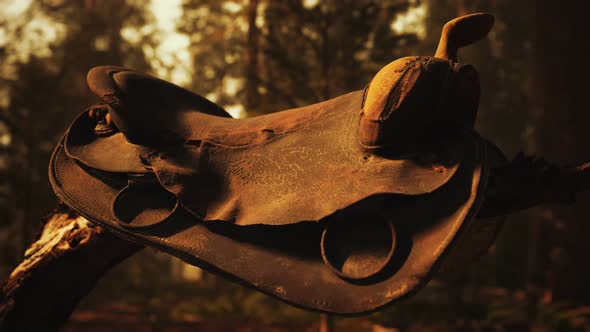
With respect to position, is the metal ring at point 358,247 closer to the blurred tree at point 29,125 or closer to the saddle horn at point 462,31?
the saddle horn at point 462,31

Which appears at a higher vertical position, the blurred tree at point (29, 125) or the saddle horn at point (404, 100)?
the saddle horn at point (404, 100)

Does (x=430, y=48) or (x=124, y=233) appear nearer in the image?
(x=124, y=233)

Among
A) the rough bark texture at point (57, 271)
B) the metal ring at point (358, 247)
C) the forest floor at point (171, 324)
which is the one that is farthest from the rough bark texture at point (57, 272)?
the forest floor at point (171, 324)

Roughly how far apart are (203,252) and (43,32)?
9834 mm

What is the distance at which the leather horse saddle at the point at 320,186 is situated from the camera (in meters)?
0.97

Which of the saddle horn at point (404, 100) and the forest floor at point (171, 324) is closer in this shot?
the saddle horn at point (404, 100)

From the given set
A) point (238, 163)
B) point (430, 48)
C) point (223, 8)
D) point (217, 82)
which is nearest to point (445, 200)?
point (238, 163)

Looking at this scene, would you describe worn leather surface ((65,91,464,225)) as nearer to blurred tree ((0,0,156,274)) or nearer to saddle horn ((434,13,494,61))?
saddle horn ((434,13,494,61))

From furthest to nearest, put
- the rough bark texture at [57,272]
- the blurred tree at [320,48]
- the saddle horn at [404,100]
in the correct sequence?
the blurred tree at [320,48] → the rough bark texture at [57,272] → the saddle horn at [404,100]

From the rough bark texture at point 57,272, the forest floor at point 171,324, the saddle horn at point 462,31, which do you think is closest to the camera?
the saddle horn at point 462,31

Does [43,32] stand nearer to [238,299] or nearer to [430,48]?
[238,299]

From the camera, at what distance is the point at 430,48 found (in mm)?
7492

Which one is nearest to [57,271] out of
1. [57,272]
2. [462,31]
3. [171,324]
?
[57,272]

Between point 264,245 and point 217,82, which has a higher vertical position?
point 264,245
